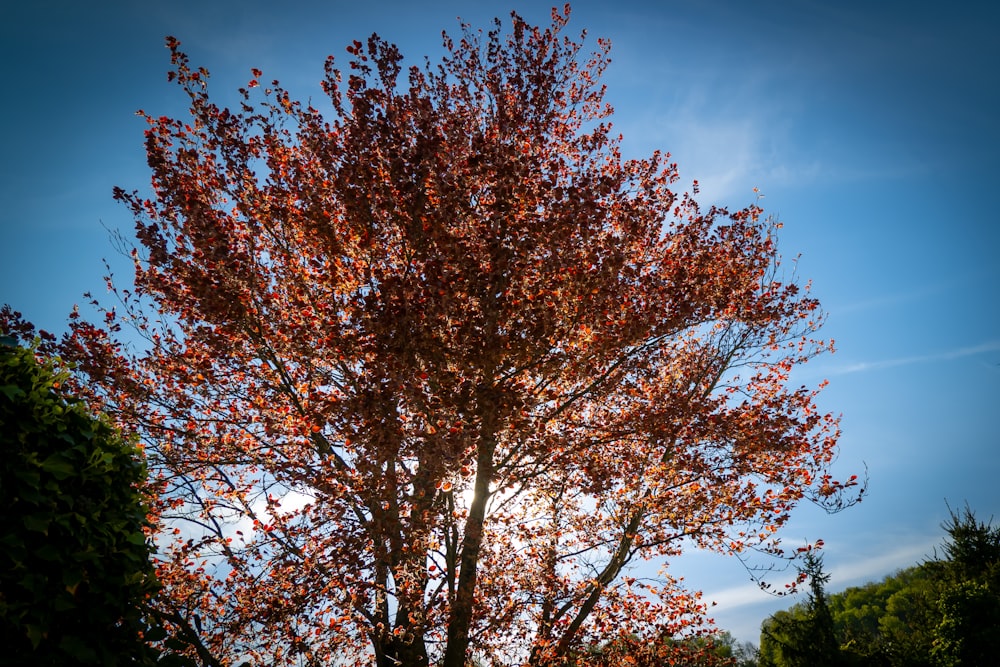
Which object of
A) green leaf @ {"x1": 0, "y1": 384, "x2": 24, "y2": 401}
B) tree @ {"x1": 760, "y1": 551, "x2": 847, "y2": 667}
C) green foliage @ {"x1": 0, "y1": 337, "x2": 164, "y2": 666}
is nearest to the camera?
green foliage @ {"x1": 0, "y1": 337, "x2": 164, "y2": 666}

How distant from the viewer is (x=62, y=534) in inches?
150

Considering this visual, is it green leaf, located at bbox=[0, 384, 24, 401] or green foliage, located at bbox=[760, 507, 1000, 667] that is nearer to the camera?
green leaf, located at bbox=[0, 384, 24, 401]

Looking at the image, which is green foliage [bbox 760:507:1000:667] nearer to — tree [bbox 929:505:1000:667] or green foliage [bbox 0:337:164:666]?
tree [bbox 929:505:1000:667]

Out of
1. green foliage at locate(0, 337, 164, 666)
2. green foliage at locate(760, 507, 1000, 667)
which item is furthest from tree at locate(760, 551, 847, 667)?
green foliage at locate(0, 337, 164, 666)

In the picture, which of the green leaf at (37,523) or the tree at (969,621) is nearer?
the green leaf at (37,523)

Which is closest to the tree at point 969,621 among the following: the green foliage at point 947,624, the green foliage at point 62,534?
the green foliage at point 947,624

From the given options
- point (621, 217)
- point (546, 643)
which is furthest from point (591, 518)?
point (621, 217)

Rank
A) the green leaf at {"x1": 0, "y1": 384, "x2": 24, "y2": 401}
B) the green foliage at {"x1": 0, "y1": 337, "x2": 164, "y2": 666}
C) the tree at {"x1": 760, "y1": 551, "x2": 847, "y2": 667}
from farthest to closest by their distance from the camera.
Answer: the tree at {"x1": 760, "y1": 551, "x2": 847, "y2": 667} < the green leaf at {"x1": 0, "y1": 384, "x2": 24, "y2": 401} < the green foliage at {"x1": 0, "y1": 337, "x2": 164, "y2": 666}

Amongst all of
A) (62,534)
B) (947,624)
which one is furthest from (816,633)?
(62,534)

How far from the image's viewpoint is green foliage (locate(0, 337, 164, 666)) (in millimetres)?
3555

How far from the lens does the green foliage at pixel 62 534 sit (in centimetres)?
355

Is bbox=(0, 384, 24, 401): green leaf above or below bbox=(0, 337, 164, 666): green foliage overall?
above

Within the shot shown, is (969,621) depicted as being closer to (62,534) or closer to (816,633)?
(816,633)

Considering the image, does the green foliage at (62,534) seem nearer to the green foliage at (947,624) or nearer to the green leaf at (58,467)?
the green leaf at (58,467)
